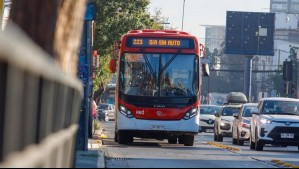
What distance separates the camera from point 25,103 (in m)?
5.31

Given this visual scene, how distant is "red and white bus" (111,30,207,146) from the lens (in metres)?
30.9

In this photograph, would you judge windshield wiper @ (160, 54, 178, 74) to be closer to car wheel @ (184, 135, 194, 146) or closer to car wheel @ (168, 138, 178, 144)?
car wheel @ (184, 135, 194, 146)

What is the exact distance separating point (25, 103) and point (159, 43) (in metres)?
26.0

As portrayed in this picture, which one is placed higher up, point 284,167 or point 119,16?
point 119,16

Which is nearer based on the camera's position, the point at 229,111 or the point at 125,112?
the point at 125,112

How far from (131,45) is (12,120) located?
26078mm

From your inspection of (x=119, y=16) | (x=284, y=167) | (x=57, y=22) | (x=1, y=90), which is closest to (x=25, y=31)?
(x=57, y=22)

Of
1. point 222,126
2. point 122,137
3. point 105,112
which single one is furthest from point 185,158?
point 105,112

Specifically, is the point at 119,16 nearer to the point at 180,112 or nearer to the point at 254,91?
the point at 180,112

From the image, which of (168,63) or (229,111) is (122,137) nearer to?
(168,63)

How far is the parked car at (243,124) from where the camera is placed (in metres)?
37.1

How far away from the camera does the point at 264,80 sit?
465 ft

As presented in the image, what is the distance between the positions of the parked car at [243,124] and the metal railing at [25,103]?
30023 millimetres

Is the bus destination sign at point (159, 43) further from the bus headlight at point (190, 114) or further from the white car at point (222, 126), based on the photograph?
the white car at point (222, 126)
